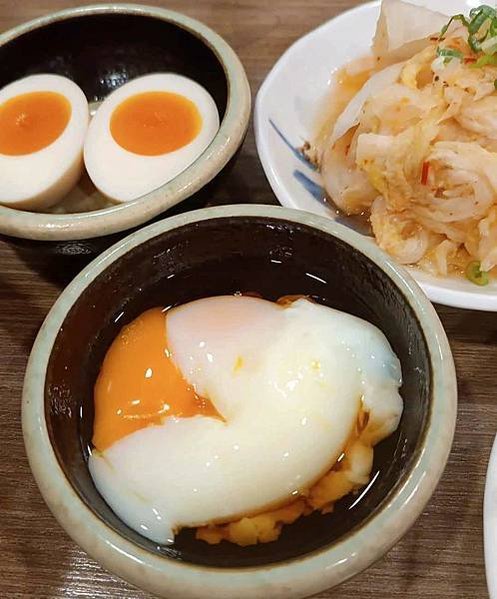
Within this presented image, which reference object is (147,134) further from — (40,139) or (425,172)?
(425,172)

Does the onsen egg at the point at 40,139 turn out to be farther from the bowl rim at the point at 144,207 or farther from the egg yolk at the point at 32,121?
the bowl rim at the point at 144,207

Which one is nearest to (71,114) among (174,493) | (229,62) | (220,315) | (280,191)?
(229,62)

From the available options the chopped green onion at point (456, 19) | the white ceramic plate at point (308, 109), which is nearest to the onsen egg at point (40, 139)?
the white ceramic plate at point (308, 109)

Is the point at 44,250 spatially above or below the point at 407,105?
below

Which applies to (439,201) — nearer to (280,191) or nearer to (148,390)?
(280,191)

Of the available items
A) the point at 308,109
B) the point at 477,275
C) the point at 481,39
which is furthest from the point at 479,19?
the point at 477,275

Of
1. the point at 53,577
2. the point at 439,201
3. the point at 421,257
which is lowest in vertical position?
the point at 53,577

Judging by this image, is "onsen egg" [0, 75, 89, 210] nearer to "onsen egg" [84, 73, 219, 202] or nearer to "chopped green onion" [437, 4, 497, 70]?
"onsen egg" [84, 73, 219, 202]
